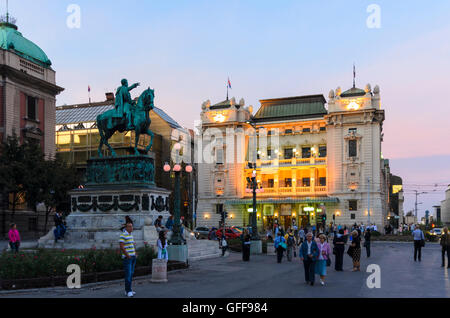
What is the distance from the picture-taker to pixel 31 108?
4809 cm

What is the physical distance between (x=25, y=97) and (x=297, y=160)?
43300 mm

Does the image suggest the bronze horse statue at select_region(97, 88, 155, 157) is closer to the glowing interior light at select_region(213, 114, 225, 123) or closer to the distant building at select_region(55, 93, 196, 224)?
the distant building at select_region(55, 93, 196, 224)

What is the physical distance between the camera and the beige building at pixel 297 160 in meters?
71.8

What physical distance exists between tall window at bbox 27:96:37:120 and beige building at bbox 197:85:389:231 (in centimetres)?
3568

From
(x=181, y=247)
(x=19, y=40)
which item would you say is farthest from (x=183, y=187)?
(x=181, y=247)

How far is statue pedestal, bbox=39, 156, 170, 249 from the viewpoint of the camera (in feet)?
88.3

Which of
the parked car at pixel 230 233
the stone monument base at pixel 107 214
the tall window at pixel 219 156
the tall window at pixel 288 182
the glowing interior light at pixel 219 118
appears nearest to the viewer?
the stone monument base at pixel 107 214

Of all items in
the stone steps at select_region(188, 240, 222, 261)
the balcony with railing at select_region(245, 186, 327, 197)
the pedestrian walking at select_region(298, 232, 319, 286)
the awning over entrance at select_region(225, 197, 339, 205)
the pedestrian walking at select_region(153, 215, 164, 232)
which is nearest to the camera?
the pedestrian walking at select_region(298, 232, 319, 286)

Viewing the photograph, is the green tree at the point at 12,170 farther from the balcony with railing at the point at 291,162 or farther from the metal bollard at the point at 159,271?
the balcony with railing at the point at 291,162

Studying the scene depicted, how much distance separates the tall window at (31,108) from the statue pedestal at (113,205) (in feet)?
70.7

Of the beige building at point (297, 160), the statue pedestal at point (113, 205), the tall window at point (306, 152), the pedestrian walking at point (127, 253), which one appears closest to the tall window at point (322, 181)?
the beige building at point (297, 160)

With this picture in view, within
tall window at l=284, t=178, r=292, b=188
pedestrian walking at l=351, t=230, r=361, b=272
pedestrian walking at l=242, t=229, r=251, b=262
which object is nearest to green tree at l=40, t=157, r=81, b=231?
pedestrian walking at l=242, t=229, r=251, b=262

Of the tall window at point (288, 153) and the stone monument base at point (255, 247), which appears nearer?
the stone monument base at point (255, 247)

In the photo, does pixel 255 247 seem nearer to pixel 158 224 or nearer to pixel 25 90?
pixel 158 224
